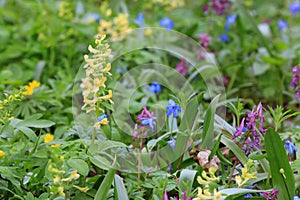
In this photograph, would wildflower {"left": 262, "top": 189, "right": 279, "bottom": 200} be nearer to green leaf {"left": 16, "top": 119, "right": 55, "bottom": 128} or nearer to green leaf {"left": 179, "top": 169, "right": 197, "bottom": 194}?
green leaf {"left": 179, "top": 169, "right": 197, "bottom": 194}

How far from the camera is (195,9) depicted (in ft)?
11.2

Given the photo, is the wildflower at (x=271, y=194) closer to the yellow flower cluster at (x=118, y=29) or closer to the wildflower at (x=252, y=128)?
the wildflower at (x=252, y=128)

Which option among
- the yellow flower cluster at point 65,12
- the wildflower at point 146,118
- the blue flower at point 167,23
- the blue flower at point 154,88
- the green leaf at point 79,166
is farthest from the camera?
the blue flower at point 167,23

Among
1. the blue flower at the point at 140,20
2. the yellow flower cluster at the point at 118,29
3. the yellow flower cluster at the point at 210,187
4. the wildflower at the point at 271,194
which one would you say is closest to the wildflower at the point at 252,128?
the wildflower at the point at 271,194

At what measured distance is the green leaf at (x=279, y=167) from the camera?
56.6 inches

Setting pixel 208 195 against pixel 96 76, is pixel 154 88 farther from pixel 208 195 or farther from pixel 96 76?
pixel 208 195

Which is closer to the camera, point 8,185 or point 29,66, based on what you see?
point 8,185

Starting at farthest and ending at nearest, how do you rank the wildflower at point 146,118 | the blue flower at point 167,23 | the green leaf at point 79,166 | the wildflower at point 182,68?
1. the blue flower at point 167,23
2. the wildflower at point 182,68
3. the wildflower at point 146,118
4. the green leaf at point 79,166

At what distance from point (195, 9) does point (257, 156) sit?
83.3 inches

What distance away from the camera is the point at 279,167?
1446 mm

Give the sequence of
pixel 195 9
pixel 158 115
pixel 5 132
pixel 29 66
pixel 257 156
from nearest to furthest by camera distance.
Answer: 1. pixel 257 156
2. pixel 5 132
3. pixel 158 115
4. pixel 29 66
5. pixel 195 9

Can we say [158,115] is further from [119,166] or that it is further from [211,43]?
[211,43]

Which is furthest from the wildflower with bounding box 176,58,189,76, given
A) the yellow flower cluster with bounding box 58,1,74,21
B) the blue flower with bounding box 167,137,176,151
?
the blue flower with bounding box 167,137,176,151

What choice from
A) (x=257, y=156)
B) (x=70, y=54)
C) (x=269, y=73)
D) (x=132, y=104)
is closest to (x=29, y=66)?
(x=70, y=54)
